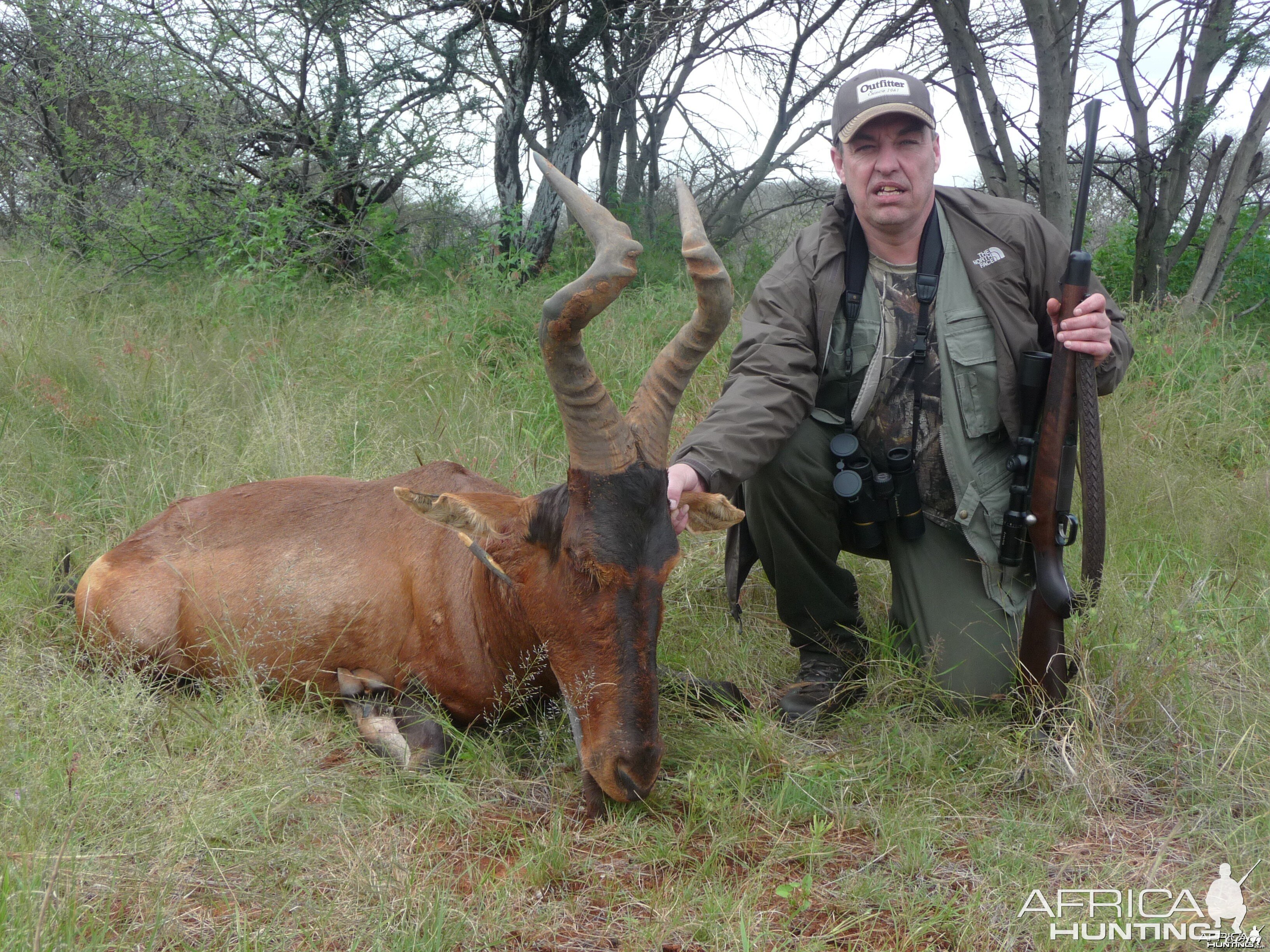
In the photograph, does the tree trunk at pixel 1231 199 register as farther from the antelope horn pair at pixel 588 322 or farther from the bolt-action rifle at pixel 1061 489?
the antelope horn pair at pixel 588 322

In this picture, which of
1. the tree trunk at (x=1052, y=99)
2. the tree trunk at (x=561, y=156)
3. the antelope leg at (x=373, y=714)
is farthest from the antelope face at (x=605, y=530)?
the tree trunk at (x=561, y=156)

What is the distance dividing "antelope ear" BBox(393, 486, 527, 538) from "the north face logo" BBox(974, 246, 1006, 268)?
207cm

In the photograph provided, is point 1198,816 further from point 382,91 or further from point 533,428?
point 382,91

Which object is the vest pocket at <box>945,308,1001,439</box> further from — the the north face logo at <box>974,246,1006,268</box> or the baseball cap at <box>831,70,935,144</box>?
the baseball cap at <box>831,70,935,144</box>

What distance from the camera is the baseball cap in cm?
402

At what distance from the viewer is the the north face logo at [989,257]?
13.3 ft

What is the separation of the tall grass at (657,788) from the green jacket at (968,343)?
69 centimetres

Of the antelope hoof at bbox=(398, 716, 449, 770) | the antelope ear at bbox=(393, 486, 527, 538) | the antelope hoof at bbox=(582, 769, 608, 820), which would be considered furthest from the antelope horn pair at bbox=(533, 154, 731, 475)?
the antelope hoof at bbox=(398, 716, 449, 770)

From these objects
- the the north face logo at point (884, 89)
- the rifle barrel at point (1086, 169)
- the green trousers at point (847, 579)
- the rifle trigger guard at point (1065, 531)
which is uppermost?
the the north face logo at point (884, 89)

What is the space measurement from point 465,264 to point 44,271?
3591mm

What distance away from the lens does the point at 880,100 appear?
4031 millimetres

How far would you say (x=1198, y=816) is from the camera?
10.6 feet

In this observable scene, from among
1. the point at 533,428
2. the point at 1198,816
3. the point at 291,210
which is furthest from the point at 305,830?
the point at 291,210

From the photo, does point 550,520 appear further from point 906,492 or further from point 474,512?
point 906,492
